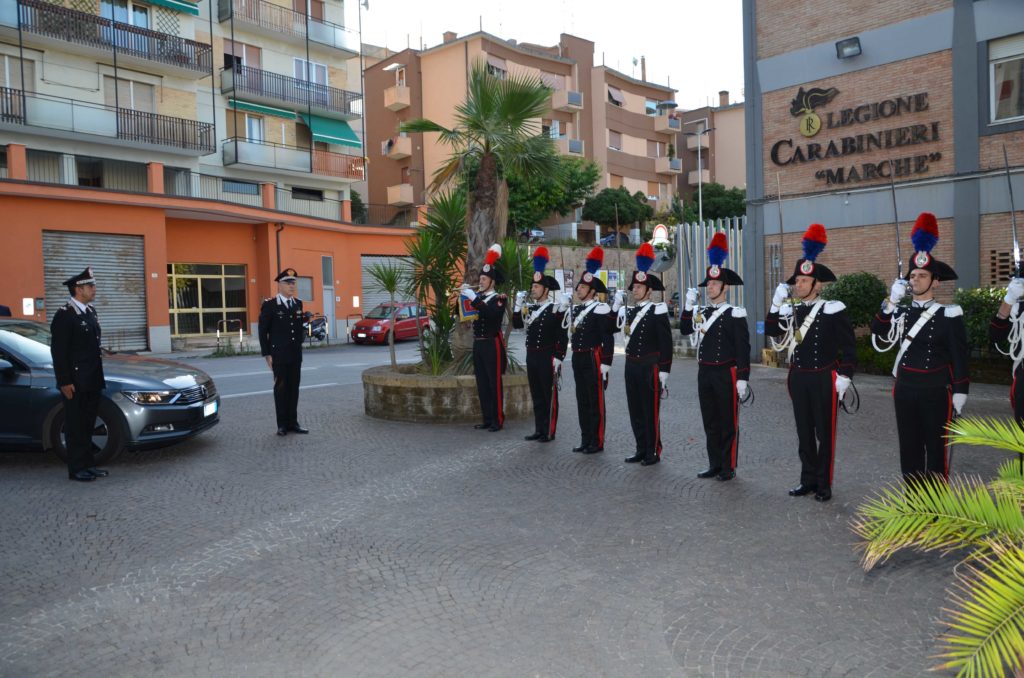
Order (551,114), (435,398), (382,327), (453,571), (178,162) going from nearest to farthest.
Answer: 1. (453,571)
2. (435,398)
3. (382,327)
4. (178,162)
5. (551,114)

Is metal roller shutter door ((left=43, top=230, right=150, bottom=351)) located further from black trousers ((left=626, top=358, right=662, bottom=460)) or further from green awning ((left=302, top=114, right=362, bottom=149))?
black trousers ((left=626, top=358, right=662, bottom=460))

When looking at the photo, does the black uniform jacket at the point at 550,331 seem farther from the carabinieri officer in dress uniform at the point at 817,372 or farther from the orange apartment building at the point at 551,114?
the orange apartment building at the point at 551,114

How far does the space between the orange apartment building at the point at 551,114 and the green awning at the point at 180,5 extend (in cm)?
1412

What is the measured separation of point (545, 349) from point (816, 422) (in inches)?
132

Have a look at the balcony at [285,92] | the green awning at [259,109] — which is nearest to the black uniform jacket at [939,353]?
the balcony at [285,92]

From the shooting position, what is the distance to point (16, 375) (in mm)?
7922

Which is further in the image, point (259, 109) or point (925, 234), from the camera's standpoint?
point (259, 109)

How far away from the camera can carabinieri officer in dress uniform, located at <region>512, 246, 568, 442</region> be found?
9109 mm

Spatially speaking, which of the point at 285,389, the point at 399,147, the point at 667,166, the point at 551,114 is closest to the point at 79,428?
the point at 285,389

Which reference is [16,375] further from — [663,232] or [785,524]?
[663,232]

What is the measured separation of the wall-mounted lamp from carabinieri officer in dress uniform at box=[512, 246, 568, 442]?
11.0 metres

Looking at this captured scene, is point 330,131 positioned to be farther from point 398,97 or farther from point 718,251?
point 718,251

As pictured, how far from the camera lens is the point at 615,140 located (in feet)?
176

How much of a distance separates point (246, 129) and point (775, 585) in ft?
105
